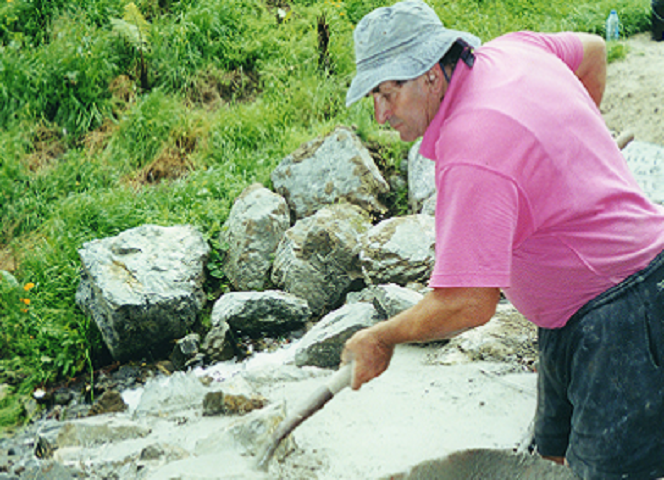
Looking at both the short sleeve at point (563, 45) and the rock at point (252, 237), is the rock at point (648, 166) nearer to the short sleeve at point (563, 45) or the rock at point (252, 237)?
the rock at point (252, 237)

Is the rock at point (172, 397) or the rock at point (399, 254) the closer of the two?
the rock at point (172, 397)

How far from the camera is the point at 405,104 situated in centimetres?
205

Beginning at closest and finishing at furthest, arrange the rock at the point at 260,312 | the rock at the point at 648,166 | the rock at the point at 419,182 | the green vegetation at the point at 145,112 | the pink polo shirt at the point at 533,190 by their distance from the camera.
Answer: the pink polo shirt at the point at 533,190, the rock at the point at 260,312, the rock at the point at 648,166, the green vegetation at the point at 145,112, the rock at the point at 419,182

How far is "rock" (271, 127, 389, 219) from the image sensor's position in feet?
19.9

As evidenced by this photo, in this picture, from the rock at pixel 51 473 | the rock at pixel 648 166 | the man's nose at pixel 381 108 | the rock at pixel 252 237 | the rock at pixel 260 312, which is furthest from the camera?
the rock at pixel 252 237

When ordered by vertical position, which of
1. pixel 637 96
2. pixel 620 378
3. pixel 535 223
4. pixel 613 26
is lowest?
pixel 637 96

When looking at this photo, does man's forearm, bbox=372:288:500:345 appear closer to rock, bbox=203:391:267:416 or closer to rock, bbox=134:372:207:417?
rock, bbox=203:391:267:416

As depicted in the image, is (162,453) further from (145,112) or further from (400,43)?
(145,112)

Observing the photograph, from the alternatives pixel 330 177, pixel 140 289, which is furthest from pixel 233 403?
pixel 330 177

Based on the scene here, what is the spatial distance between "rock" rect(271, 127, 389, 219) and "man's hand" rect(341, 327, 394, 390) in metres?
3.92

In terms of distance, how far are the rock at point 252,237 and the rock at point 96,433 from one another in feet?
6.62

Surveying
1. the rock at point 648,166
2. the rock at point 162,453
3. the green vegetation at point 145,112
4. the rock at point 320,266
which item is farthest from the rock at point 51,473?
the rock at point 648,166

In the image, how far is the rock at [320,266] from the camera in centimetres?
542

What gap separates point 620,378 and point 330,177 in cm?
428
